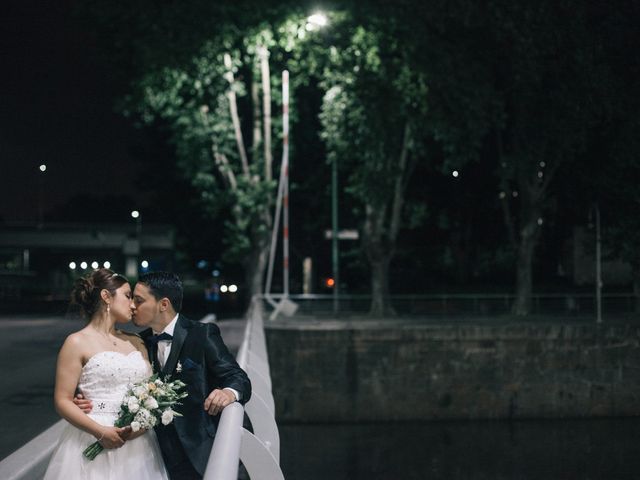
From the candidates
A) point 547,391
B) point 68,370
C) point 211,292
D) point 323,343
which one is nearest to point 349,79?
point 323,343

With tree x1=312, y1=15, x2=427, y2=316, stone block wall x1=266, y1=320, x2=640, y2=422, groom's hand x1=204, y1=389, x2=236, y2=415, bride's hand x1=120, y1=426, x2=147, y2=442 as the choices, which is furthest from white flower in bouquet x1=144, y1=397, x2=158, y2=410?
tree x1=312, y1=15, x2=427, y2=316

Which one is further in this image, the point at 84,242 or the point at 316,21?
the point at 84,242

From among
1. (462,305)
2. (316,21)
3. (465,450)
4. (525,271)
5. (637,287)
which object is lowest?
(465,450)

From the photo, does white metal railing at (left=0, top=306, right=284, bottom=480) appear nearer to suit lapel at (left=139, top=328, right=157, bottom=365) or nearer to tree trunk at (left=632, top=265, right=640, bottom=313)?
suit lapel at (left=139, top=328, right=157, bottom=365)

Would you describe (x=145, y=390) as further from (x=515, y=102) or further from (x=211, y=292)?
(x=211, y=292)

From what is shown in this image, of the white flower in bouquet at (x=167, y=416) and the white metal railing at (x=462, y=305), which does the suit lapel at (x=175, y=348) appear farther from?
the white metal railing at (x=462, y=305)

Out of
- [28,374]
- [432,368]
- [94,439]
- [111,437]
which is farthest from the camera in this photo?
[432,368]

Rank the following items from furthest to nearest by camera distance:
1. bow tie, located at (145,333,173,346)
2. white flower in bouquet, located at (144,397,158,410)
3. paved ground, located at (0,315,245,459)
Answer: paved ground, located at (0,315,245,459) < bow tie, located at (145,333,173,346) < white flower in bouquet, located at (144,397,158,410)

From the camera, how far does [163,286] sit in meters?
4.62

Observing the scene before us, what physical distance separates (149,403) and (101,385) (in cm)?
39

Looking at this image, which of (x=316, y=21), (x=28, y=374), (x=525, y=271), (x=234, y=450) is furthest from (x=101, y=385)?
(x=525, y=271)

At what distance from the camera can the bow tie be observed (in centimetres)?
465

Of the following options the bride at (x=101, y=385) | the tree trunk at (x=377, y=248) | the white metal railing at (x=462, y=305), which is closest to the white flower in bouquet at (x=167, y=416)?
the bride at (x=101, y=385)

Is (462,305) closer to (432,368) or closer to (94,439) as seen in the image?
(432,368)
